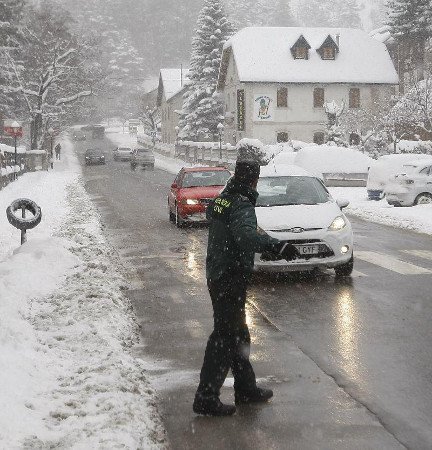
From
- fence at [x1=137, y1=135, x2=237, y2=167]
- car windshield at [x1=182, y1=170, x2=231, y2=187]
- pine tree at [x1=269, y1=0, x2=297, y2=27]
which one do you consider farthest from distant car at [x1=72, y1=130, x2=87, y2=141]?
car windshield at [x1=182, y1=170, x2=231, y2=187]

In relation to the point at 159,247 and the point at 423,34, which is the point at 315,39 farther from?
the point at 159,247

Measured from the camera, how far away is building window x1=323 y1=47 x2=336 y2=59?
62.4 meters

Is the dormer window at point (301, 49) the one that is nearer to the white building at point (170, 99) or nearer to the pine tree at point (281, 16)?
the white building at point (170, 99)

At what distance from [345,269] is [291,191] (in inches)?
74.8

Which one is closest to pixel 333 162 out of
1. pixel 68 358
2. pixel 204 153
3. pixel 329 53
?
pixel 68 358

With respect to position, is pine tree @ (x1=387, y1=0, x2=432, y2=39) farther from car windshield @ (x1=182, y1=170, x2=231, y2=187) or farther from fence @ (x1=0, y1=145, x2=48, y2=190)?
car windshield @ (x1=182, y1=170, x2=231, y2=187)

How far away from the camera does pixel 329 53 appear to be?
62.5m

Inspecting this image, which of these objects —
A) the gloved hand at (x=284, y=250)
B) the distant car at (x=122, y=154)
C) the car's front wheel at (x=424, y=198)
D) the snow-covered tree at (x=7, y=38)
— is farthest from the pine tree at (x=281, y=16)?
the gloved hand at (x=284, y=250)

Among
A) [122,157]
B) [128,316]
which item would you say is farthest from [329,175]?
[122,157]

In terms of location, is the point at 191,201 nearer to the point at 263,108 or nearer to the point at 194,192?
the point at 194,192

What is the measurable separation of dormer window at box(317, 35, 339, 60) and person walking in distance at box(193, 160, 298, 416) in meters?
59.8

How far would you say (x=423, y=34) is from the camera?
64.8m

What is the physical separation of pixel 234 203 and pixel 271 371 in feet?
6.38

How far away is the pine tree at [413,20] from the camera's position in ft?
212
